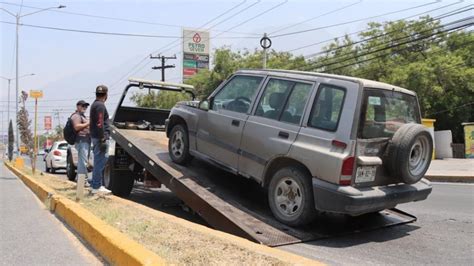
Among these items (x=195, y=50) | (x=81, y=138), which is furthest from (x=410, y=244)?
(x=195, y=50)

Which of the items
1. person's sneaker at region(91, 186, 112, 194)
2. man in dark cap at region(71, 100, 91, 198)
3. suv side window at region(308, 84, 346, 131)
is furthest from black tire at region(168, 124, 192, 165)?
suv side window at region(308, 84, 346, 131)

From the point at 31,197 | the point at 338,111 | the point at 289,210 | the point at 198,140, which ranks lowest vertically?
the point at 31,197

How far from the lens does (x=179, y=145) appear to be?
7.74 meters

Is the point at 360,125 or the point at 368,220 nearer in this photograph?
the point at 360,125

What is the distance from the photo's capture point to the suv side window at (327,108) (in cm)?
564

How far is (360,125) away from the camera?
5.56m

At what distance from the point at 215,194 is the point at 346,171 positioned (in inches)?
75.0

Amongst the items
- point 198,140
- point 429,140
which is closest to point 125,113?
point 198,140

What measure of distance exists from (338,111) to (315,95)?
0.39 m

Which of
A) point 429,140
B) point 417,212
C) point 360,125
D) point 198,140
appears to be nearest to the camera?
point 360,125

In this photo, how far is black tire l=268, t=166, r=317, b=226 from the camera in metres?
5.67

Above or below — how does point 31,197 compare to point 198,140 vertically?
below

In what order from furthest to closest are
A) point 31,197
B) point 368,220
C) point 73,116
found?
point 31,197, point 73,116, point 368,220

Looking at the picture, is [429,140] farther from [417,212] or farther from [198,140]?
[198,140]
